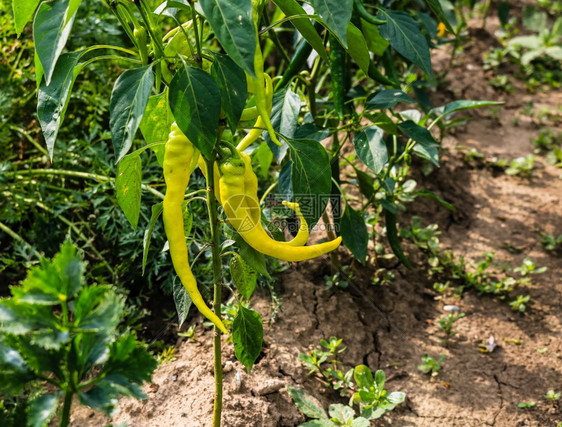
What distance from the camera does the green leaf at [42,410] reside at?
0.95 meters

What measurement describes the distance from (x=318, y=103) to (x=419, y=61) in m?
0.47

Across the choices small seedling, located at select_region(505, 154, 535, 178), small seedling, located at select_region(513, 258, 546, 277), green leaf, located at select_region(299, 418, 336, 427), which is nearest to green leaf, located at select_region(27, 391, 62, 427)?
green leaf, located at select_region(299, 418, 336, 427)

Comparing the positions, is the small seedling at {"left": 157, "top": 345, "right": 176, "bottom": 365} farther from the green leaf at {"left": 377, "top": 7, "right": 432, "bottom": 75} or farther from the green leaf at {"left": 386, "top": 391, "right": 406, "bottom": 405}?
the green leaf at {"left": 377, "top": 7, "right": 432, "bottom": 75}

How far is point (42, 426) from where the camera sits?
0.95m

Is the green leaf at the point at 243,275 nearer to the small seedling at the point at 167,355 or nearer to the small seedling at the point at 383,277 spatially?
the small seedling at the point at 167,355

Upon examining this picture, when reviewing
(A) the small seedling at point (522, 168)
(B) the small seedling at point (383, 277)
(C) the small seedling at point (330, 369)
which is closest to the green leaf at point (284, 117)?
(C) the small seedling at point (330, 369)

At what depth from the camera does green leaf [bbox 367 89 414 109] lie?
1771 millimetres

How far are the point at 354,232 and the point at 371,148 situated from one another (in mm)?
338

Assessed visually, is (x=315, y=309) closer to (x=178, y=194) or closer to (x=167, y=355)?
(x=167, y=355)

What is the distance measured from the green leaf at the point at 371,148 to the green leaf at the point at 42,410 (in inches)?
40.8

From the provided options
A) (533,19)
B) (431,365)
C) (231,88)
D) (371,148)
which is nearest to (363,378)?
(431,365)

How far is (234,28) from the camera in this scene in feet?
3.33

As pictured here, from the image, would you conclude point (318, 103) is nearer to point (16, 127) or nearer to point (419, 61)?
point (419, 61)

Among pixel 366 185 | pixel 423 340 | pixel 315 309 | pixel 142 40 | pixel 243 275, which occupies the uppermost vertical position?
pixel 142 40
